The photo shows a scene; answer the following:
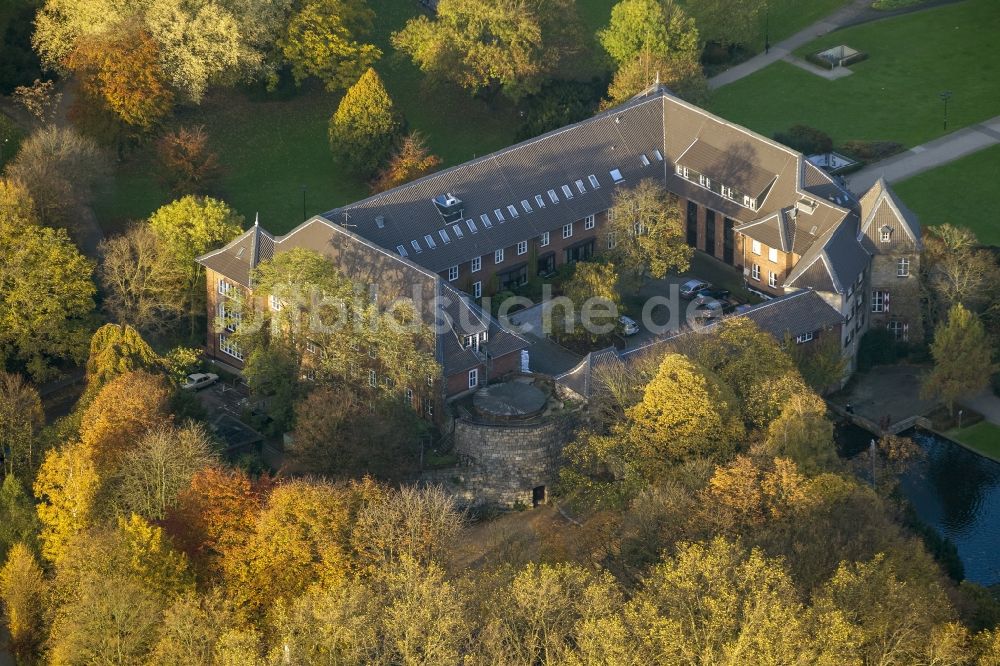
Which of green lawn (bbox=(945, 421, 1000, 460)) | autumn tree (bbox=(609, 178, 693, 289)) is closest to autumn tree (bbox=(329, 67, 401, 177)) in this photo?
autumn tree (bbox=(609, 178, 693, 289))

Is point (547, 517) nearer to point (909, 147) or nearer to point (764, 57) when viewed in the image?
point (909, 147)

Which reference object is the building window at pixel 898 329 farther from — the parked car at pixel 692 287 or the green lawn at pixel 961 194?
the green lawn at pixel 961 194

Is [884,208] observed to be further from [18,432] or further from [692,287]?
[18,432]

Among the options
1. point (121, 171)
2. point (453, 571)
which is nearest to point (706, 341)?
point (453, 571)

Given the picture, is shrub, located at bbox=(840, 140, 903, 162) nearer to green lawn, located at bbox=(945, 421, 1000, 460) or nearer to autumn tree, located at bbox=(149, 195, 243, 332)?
green lawn, located at bbox=(945, 421, 1000, 460)

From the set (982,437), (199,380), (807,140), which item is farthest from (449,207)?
(982,437)
